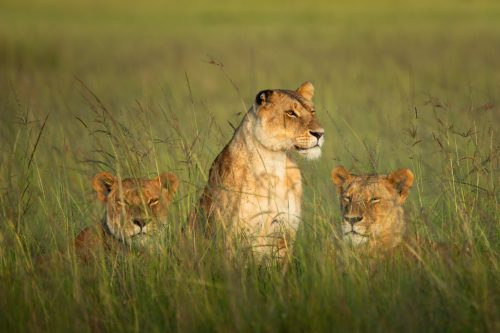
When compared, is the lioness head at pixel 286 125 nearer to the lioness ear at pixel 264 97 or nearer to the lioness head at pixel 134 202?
the lioness ear at pixel 264 97

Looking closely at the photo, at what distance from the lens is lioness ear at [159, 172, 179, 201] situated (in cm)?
644

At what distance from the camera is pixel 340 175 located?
20.7ft

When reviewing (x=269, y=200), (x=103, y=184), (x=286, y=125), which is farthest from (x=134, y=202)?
(x=286, y=125)

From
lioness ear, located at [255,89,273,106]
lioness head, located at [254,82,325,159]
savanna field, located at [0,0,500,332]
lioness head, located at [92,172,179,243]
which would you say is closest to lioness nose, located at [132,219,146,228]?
lioness head, located at [92,172,179,243]

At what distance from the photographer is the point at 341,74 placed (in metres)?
19.6

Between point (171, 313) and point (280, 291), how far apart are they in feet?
1.76

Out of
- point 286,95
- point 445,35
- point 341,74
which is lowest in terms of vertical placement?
point 286,95

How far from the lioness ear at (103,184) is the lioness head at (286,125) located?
1.00m

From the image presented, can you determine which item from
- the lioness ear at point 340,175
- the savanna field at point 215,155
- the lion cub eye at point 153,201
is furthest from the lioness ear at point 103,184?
the lioness ear at point 340,175

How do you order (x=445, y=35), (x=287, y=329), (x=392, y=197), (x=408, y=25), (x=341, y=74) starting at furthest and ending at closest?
(x=408, y=25)
(x=445, y=35)
(x=341, y=74)
(x=392, y=197)
(x=287, y=329)

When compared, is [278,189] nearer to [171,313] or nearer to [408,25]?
[171,313]

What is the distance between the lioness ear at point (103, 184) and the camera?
255 inches

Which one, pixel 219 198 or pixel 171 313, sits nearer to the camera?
pixel 171 313

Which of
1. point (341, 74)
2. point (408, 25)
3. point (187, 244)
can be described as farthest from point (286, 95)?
point (408, 25)
